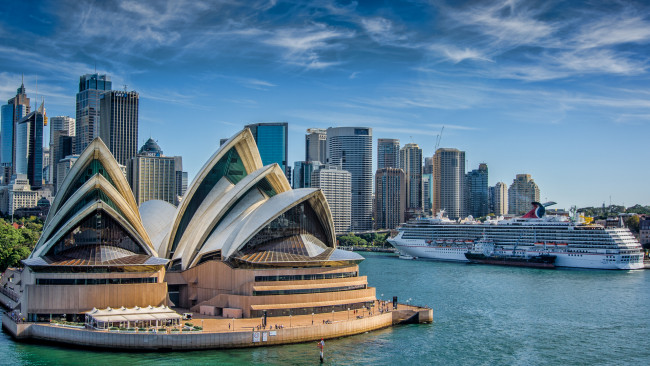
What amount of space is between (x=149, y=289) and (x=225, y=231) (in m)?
8.17

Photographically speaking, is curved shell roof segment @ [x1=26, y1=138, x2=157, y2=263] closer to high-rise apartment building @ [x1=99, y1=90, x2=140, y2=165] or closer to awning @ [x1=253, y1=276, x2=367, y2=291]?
awning @ [x1=253, y1=276, x2=367, y2=291]

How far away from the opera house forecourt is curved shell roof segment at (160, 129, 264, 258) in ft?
0.32

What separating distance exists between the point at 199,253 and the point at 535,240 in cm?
7031

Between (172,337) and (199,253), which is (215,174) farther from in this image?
(172,337)

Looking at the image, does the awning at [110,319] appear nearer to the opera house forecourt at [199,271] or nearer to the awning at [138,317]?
the opera house forecourt at [199,271]

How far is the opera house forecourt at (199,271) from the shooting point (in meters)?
41.3

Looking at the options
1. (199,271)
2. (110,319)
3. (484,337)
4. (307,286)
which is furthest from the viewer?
(199,271)

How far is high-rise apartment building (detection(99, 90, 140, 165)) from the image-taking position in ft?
617

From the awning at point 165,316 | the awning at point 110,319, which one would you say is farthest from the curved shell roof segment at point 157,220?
the awning at point 110,319

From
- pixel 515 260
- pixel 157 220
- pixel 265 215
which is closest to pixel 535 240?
pixel 515 260

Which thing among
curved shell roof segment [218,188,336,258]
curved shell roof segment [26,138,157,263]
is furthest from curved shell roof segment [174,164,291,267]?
curved shell roof segment [26,138,157,263]

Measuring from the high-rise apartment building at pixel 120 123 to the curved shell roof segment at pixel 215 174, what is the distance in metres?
137

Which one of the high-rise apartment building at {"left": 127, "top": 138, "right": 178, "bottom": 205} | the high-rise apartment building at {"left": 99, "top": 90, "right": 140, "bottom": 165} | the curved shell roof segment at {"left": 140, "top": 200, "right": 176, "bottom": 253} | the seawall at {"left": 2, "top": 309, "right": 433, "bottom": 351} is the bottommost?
the seawall at {"left": 2, "top": 309, "right": 433, "bottom": 351}

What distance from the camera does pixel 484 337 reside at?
4491 centimetres
